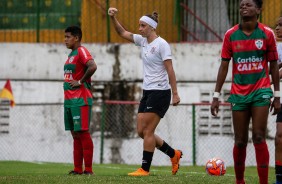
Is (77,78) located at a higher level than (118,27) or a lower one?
lower

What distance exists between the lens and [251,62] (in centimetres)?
980

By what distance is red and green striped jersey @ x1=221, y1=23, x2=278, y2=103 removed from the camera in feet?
32.1

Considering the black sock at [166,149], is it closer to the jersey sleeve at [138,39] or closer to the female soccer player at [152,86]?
the female soccer player at [152,86]

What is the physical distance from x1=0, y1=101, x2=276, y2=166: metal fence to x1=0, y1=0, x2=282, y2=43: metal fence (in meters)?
1.87

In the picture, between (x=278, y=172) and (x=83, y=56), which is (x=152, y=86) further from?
(x=278, y=172)

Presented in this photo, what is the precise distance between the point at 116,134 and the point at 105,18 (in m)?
2.90

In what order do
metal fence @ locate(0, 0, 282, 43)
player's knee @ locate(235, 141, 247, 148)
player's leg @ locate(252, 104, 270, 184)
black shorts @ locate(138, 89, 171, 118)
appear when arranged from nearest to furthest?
player's leg @ locate(252, 104, 270, 184) < player's knee @ locate(235, 141, 247, 148) < black shorts @ locate(138, 89, 171, 118) < metal fence @ locate(0, 0, 282, 43)

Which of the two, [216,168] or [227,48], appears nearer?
[227,48]

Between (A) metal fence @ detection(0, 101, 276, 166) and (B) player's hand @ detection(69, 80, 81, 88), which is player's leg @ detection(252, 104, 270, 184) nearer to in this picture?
(B) player's hand @ detection(69, 80, 81, 88)

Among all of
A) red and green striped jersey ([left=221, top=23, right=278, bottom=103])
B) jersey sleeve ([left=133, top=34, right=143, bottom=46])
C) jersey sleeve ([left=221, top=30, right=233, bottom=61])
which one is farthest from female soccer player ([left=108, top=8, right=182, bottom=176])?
red and green striped jersey ([left=221, top=23, right=278, bottom=103])

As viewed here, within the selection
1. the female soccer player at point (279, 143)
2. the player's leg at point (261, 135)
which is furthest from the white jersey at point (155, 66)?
the player's leg at point (261, 135)

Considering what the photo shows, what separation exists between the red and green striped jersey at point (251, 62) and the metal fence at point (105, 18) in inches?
461

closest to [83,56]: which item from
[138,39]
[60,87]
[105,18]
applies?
[138,39]

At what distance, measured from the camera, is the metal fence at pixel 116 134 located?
20.9 metres
